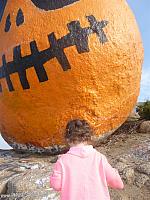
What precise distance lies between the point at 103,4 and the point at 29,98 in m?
2.03

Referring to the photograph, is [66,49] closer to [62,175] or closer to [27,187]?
[27,187]

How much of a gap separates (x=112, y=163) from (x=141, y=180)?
2.39 feet

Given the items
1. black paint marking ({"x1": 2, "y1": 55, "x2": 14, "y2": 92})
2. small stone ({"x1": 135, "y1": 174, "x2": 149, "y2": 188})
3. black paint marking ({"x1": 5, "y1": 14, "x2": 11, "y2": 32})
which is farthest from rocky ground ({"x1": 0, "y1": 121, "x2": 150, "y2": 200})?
black paint marking ({"x1": 5, "y1": 14, "x2": 11, "y2": 32})

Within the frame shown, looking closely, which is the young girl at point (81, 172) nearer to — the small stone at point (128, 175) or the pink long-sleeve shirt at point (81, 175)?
the pink long-sleeve shirt at point (81, 175)

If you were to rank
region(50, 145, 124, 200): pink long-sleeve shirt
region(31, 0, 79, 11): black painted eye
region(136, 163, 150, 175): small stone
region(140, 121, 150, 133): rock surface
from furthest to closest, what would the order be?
region(140, 121, 150, 133): rock surface → region(31, 0, 79, 11): black painted eye → region(136, 163, 150, 175): small stone → region(50, 145, 124, 200): pink long-sleeve shirt

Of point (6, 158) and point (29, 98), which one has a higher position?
point (29, 98)

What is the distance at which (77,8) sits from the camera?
23.5 ft

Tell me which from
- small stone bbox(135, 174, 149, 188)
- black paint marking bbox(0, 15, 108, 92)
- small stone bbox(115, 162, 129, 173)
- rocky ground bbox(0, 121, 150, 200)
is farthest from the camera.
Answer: black paint marking bbox(0, 15, 108, 92)

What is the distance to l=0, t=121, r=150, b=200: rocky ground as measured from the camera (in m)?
5.57

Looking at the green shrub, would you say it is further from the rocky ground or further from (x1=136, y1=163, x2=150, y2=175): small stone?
(x1=136, y1=163, x2=150, y2=175): small stone

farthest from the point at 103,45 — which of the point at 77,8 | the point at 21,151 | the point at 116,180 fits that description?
the point at 116,180

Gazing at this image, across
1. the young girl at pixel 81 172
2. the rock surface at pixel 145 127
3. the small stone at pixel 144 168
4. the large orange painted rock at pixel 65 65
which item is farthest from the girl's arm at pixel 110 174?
the rock surface at pixel 145 127

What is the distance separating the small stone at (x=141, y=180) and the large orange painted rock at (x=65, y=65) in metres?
1.58

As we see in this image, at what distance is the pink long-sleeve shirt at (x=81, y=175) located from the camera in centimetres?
341
